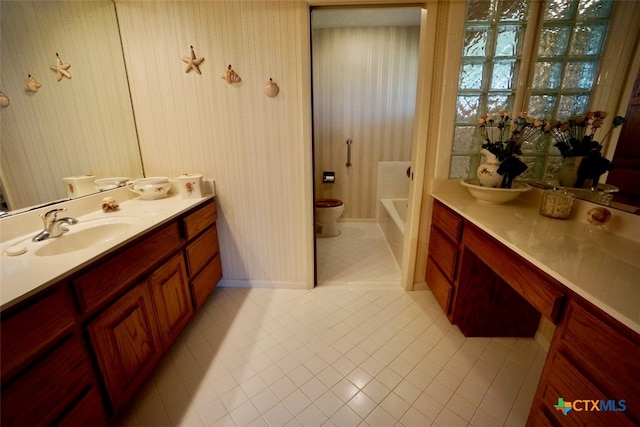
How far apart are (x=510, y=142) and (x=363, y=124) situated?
84.0 inches

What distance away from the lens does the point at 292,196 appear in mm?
2010

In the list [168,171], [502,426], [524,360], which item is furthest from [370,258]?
[168,171]

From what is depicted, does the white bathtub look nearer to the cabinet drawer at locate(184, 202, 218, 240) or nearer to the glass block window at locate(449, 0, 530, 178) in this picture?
the glass block window at locate(449, 0, 530, 178)

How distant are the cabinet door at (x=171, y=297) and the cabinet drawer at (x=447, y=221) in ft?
5.45

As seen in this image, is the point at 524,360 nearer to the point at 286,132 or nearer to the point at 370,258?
the point at 370,258

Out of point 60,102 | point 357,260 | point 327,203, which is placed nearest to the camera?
point 60,102

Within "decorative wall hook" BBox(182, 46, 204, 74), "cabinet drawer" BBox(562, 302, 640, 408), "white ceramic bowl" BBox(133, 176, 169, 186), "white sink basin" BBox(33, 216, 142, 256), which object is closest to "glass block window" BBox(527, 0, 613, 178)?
"cabinet drawer" BBox(562, 302, 640, 408)

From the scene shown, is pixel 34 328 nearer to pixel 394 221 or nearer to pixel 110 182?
pixel 110 182

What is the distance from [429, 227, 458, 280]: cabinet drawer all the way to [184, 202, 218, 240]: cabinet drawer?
5.41ft

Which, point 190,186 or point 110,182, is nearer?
point 110,182

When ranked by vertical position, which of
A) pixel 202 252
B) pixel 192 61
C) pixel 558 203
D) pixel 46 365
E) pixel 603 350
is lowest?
pixel 202 252

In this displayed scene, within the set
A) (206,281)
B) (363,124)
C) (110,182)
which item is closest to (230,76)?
(110,182)

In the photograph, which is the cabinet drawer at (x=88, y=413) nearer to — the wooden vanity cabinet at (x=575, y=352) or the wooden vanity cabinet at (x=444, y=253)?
the wooden vanity cabinet at (x=575, y=352)

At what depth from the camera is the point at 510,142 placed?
152 centimetres
